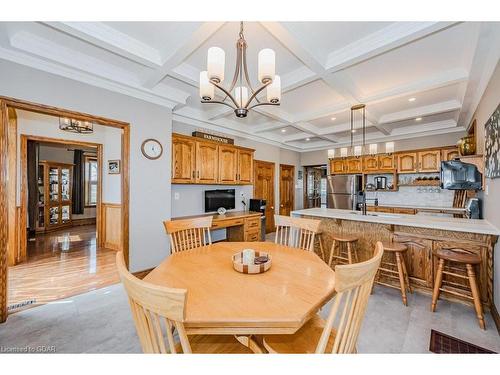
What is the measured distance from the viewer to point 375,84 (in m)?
3.01

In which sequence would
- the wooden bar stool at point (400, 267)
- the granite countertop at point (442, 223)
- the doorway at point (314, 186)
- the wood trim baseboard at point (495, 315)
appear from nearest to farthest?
the wood trim baseboard at point (495, 315), the granite countertop at point (442, 223), the wooden bar stool at point (400, 267), the doorway at point (314, 186)

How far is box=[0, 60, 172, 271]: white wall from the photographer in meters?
2.28

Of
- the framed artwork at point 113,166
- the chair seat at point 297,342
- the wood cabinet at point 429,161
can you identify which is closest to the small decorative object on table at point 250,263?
the chair seat at point 297,342

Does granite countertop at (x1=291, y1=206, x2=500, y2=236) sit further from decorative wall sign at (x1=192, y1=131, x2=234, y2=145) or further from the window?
the window

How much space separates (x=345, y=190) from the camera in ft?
18.5

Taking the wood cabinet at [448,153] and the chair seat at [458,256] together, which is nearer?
the chair seat at [458,256]

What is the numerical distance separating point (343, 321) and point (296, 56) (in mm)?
2264

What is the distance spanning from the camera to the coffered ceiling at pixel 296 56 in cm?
192

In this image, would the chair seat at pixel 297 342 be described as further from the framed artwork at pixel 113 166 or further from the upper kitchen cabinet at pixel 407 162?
the upper kitchen cabinet at pixel 407 162

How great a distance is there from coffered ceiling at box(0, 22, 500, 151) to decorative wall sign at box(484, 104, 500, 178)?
20.7 inches

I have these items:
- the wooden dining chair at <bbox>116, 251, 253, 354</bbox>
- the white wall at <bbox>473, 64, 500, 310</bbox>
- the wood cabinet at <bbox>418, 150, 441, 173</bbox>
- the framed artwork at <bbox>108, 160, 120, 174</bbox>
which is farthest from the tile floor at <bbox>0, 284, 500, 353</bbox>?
the wood cabinet at <bbox>418, 150, 441, 173</bbox>

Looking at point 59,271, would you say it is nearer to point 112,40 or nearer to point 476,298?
point 112,40

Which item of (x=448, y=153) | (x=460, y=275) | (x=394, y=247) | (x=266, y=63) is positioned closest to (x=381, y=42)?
(x=266, y=63)
